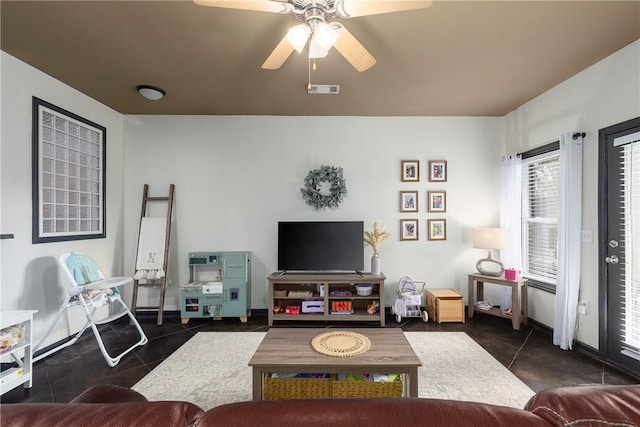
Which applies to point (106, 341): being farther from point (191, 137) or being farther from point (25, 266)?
point (191, 137)

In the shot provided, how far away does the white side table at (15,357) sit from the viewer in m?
2.00

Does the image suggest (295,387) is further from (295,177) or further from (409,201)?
(409,201)

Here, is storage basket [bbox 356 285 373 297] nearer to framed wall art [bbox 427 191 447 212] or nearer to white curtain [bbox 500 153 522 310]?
framed wall art [bbox 427 191 447 212]

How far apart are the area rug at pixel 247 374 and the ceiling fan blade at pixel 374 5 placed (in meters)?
2.42

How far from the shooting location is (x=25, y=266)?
259cm

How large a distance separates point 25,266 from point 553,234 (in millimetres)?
5269

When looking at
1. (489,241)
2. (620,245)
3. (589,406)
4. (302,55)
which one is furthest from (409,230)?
(589,406)

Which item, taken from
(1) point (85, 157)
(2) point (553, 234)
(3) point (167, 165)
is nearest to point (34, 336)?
(1) point (85, 157)

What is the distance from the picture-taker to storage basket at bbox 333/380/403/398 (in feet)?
5.57

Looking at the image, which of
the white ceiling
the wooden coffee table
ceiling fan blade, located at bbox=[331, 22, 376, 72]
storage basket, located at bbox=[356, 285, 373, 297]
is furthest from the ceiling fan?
storage basket, located at bbox=[356, 285, 373, 297]

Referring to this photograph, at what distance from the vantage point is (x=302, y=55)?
97.8 inches

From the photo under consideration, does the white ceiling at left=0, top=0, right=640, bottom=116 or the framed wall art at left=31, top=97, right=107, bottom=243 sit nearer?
the white ceiling at left=0, top=0, right=640, bottom=116

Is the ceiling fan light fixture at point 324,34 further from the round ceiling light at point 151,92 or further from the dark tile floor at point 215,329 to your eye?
the dark tile floor at point 215,329

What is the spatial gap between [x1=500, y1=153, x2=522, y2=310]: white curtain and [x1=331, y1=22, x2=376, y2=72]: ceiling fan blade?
8.80 ft
